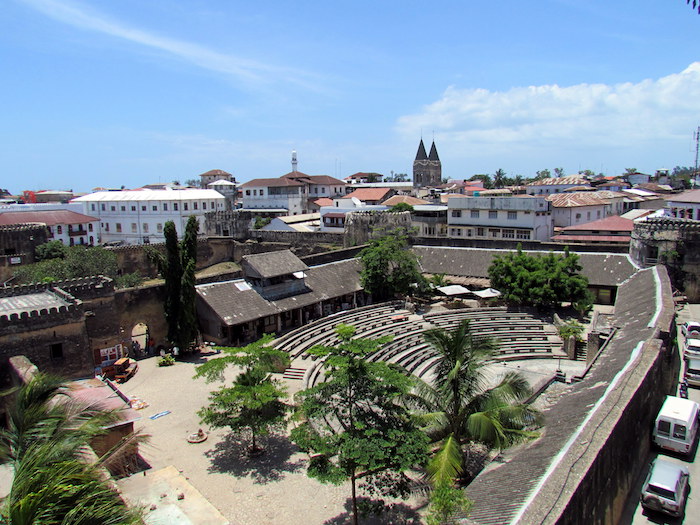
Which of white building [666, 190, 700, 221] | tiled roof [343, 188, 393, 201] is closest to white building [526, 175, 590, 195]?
tiled roof [343, 188, 393, 201]

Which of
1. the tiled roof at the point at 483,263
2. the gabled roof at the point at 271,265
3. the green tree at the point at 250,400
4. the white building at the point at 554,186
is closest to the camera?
the green tree at the point at 250,400

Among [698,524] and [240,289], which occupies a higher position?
[240,289]

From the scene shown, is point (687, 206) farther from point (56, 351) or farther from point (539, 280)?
point (56, 351)

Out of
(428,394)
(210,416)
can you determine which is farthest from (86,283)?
(428,394)

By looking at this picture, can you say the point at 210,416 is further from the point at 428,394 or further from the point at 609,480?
the point at 609,480

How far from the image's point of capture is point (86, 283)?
76.6ft

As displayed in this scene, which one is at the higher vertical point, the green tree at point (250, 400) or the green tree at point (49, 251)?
the green tree at point (49, 251)

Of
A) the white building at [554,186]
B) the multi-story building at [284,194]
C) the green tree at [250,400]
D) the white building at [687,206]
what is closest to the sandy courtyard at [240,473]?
the green tree at [250,400]

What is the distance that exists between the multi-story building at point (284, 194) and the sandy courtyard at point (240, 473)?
57.6 meters

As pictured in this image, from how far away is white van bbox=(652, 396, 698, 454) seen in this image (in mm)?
14234

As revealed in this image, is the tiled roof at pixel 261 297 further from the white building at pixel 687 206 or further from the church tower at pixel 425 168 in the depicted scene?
the church tower at pixel 425 168

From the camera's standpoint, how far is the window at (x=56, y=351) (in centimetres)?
2014

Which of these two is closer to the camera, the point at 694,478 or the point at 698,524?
the point at 698,524

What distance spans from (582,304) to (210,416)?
865 inches
